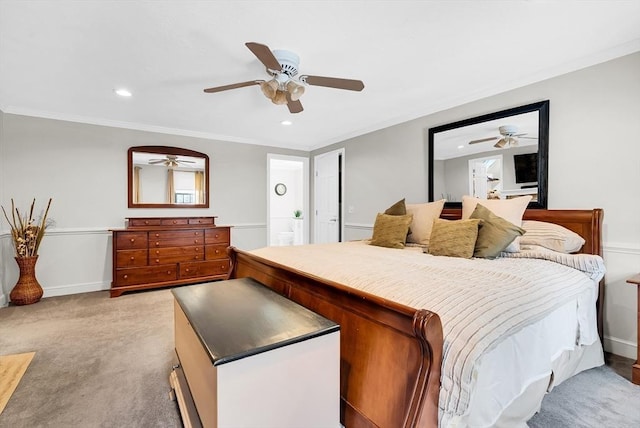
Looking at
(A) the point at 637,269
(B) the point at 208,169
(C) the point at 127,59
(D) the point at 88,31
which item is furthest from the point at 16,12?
(A) the point at 637,269

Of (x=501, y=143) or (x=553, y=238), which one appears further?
(x=501, y=143)

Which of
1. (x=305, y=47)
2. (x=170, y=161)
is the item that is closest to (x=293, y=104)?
(x=305, y=47)

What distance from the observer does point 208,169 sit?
4879 millimetres

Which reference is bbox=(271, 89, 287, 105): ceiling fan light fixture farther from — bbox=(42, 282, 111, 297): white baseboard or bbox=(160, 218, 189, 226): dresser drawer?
bbox=(42, 282, 111, 297): white baseboard

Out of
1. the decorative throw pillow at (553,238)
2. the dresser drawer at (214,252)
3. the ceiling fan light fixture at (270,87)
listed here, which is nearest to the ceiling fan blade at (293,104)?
the ceiling fan light fixture at (270,87)

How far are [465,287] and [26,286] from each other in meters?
4.73

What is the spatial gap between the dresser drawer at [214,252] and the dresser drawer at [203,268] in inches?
2.6

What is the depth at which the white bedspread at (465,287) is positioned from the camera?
105cm

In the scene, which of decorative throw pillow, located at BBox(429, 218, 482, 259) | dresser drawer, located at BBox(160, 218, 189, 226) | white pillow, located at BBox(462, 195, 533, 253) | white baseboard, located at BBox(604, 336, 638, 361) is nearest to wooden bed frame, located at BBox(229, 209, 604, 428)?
decorative throw pillow, located at BBox(429, 218, 482, 259)

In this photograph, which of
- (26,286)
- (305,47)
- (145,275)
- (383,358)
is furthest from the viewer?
(145,275)

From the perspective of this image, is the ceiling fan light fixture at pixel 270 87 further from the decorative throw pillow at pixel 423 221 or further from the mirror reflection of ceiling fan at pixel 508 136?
the mirror reflection of ceiling fan at pixel 508 136

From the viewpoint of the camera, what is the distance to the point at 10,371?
206cm

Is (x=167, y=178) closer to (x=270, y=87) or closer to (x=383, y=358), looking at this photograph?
(x=270, y=87)

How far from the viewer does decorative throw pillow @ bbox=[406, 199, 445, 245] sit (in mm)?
3029
